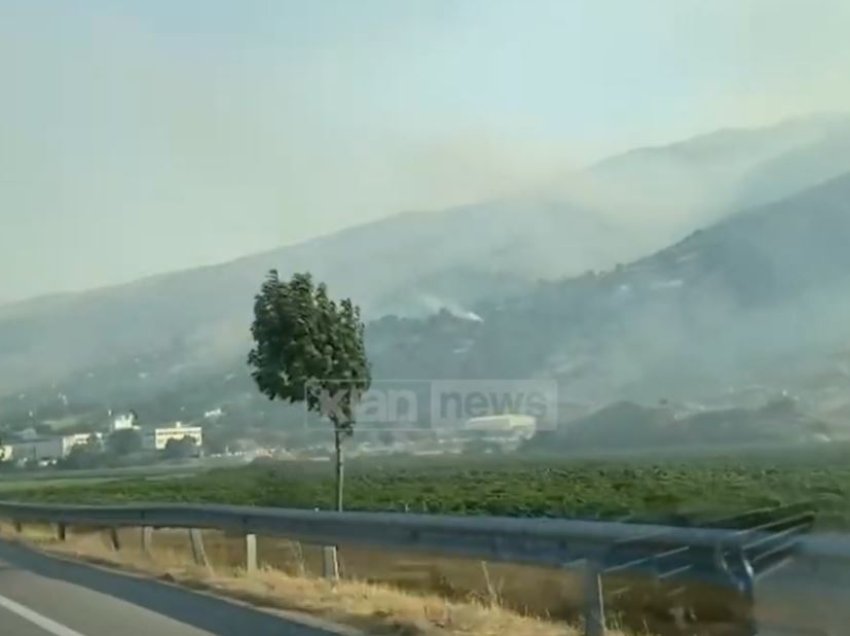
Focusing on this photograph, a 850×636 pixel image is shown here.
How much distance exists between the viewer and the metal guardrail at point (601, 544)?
9.55m

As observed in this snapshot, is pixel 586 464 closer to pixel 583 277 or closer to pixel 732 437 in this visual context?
pixel 732 437

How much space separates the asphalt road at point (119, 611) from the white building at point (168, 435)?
685 inches

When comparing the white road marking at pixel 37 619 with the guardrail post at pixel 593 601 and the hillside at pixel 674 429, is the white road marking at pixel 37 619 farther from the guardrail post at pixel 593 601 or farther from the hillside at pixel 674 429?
the hillside at pixel 674 429

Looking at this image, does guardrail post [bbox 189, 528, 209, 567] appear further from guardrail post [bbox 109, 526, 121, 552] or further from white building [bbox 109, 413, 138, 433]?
white building [bbox 109, 413, 138, 433]

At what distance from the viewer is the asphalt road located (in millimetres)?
12422

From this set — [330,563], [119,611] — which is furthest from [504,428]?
[119,611]

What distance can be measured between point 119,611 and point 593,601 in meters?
6.08

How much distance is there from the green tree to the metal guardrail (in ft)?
42.9

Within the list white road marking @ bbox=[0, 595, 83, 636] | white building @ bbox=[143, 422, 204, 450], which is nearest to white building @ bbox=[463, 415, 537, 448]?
white road marking @ bbox=[0, 595, 83, 636]

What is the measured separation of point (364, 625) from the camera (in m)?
11.7

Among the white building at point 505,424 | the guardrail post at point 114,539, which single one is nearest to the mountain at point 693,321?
the white building at point 505,424

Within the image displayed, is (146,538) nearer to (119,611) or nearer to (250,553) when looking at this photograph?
(250,553)

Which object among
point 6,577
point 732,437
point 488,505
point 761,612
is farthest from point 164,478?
point 761,612

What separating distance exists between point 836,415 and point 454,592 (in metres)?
5.09
